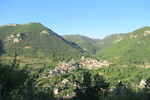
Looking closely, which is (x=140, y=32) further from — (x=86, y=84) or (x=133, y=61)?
(x=86, y=84)

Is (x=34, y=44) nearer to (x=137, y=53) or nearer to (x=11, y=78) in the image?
(x=137, y=53)

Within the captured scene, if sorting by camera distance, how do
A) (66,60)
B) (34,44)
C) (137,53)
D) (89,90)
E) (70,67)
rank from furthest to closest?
(34,44) < (66,60) < (137,53) < (70,67) < (89,90)

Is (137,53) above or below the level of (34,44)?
below

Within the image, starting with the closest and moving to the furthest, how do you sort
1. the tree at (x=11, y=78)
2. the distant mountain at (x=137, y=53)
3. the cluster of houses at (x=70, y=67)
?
the tree at (x=11, y=78) < the cluster of houses at (x=70, y=67) < the distant mountain at (x=137, y=53)

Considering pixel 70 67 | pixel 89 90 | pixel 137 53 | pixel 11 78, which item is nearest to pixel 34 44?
pixel 70 67

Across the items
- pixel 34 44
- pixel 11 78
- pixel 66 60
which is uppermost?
pixel 34 44

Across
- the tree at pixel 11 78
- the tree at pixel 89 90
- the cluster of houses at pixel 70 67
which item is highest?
the tree at pixel 11 78

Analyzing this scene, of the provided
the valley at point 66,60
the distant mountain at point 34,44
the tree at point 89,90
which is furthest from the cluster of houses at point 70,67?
the tree at point 89,90

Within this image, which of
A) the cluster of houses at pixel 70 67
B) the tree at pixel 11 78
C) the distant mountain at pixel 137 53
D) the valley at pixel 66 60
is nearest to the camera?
the tree at pixel 11 78

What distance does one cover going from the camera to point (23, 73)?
9.45 metres

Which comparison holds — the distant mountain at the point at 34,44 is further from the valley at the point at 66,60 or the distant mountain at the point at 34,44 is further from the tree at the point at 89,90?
the tree at the point at 89,90

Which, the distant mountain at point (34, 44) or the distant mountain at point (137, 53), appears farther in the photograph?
the distant mountain at point (34, 44)

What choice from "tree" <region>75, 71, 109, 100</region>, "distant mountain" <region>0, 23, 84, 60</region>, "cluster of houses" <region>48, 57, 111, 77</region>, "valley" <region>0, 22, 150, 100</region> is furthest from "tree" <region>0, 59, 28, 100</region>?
"distant mountain" <region>0, 23, 84, 60</region>

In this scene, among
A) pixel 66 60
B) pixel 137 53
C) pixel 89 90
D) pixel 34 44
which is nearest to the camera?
pixel 89 90
